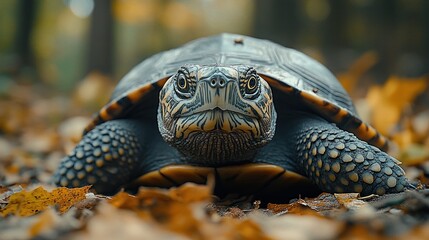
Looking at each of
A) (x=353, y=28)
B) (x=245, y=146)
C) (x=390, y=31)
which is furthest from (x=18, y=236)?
(x=353, y=28)

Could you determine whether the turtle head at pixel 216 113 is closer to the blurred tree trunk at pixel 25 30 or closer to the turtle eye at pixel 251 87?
the turtle eye at pixel 251 87

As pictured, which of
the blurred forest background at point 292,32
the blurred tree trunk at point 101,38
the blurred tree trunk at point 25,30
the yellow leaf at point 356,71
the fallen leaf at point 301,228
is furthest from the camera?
the blurred tree trunk at point 25,30

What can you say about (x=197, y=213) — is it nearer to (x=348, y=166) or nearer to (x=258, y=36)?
(x=348, y=166)

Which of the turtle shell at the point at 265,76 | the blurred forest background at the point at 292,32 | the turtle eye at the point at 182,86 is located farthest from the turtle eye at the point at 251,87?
the blurred forest background at the point at 292,32

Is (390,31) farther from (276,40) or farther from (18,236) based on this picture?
(18,236)

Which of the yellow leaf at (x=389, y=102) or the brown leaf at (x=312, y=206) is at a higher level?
the yellow leaf at (x=389, y=102)

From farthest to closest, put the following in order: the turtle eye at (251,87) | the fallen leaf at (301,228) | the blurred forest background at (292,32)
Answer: the blurred forest background at (292,32), the turtle eye at (251,87), the fallen leaf at (301,228)

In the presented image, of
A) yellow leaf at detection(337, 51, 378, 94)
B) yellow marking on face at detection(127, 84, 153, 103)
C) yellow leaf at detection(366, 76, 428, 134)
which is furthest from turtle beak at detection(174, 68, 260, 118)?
yellow leaf at detection(337, 51, 378, 94)

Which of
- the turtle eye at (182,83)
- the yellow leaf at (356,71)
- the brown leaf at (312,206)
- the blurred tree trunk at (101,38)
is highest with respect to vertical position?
the blurred tree trunk at (101,38)

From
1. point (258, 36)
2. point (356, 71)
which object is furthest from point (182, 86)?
point (258, 36)
